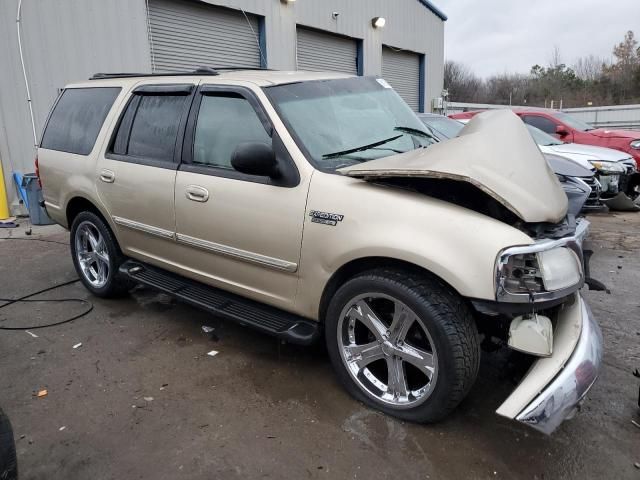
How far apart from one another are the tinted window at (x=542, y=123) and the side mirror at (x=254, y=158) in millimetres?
8878

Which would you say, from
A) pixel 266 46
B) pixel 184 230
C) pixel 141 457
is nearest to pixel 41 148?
pixel 184 230

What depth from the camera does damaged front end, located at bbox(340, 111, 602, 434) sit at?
7.38 feet

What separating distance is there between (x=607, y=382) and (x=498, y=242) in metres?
1.57

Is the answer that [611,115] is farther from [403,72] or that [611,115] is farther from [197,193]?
[197,193]

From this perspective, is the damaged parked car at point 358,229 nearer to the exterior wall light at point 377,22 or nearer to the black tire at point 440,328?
the black tire at point 440,328

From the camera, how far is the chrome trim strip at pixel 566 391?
2.16 metres

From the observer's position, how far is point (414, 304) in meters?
2.55

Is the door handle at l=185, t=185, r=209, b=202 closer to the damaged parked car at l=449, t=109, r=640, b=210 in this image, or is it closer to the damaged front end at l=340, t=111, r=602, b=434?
the damaged front end at l=340, t=111, r=602, b=434

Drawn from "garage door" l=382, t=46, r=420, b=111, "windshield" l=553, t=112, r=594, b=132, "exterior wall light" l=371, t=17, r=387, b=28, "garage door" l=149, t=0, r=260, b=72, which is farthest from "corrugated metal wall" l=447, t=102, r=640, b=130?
"garage door" l=149, t=0, r=260, b=72

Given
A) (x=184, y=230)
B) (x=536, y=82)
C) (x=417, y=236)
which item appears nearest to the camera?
(x=417, y=236)

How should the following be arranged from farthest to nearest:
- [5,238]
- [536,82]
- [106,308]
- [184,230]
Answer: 1. [536,82]
2. [5,238]
3. [106,308]
4. [184,230]

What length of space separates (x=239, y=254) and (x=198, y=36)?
912cm

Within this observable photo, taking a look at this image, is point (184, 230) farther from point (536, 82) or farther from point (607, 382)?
point (536, 82)

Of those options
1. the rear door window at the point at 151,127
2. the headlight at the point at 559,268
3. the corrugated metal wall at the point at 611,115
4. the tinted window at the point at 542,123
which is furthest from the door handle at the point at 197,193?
the corrugated metal wall at the point at 611,115
